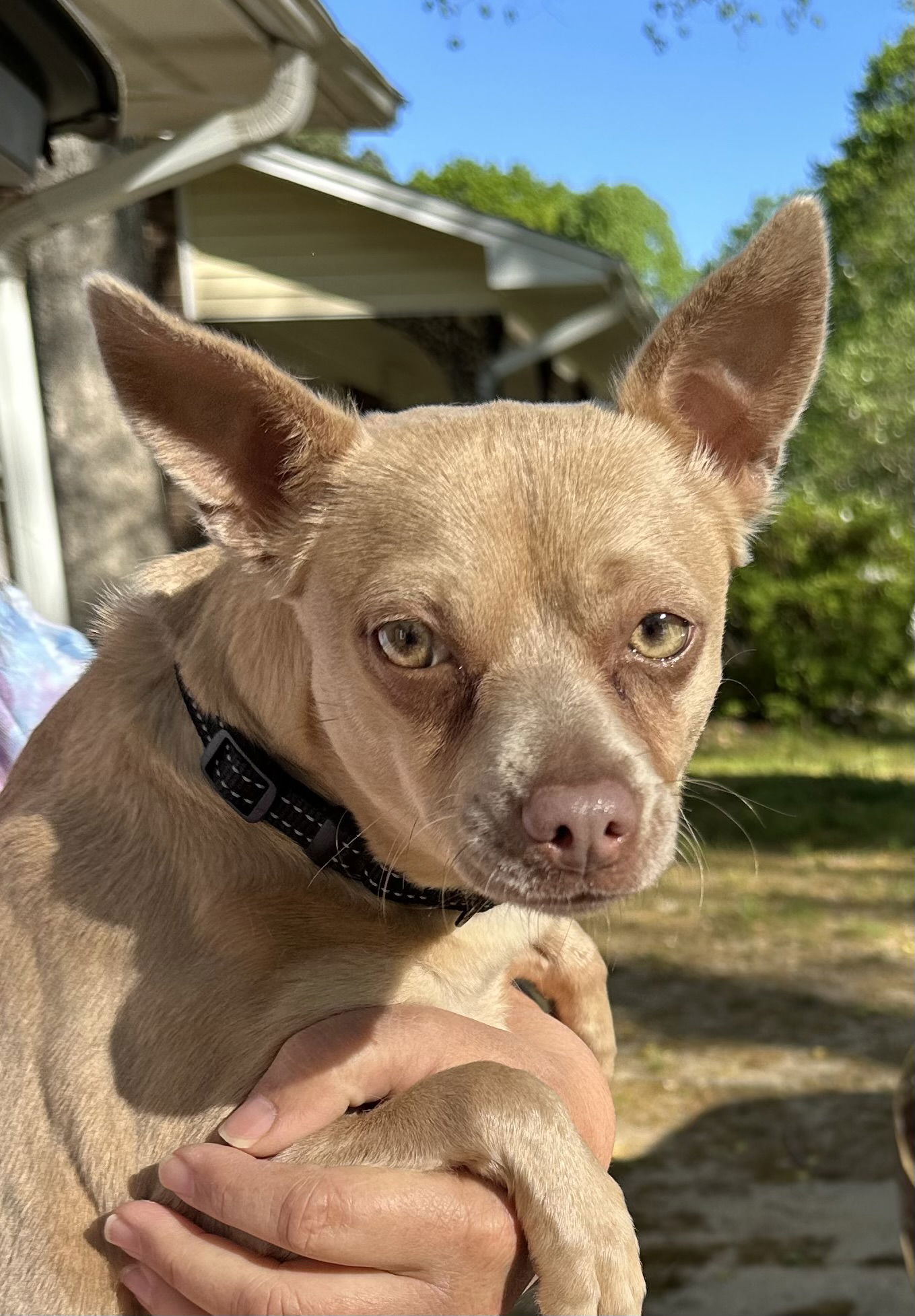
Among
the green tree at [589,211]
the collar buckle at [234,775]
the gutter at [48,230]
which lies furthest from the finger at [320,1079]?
the green tree at [589,211]

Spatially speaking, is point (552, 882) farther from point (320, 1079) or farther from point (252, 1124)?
point (252, 1124)

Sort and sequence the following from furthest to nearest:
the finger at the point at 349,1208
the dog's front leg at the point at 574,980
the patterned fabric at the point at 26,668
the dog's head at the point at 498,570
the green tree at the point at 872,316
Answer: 1. the green tree at the point at 872,316
2. the patterned fabric at the point at 26,668
3. the dog's front leg at the point at 574,980
4. the dog's head at the point at 498,570
5. the finger at the point at 349,1208

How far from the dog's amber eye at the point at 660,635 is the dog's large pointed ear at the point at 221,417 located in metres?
0.62

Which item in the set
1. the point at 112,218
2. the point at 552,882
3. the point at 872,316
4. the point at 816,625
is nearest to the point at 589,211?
the point at 872,316

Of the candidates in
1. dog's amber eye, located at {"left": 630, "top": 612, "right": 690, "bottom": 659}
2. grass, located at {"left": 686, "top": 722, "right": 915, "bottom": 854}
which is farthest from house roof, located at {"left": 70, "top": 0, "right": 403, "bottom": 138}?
grass, located at {"left": 686, "top": 722, "right": 915, "bottom": 854}

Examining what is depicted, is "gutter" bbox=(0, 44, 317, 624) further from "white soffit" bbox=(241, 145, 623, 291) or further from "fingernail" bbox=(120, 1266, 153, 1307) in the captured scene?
"fingernail" bbox=(120, 1266, 153, 1307)

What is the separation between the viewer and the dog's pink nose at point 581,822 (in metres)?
1.65

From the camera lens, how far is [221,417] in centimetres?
199

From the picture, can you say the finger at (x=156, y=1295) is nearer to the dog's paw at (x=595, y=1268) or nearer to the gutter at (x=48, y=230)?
the dog's paw at (x=595, y=1268)

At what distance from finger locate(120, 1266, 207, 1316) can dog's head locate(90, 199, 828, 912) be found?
27.2 inches

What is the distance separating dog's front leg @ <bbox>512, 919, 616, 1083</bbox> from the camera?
7.91ft

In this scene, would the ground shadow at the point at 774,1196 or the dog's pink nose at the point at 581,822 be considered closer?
the dog's pink nose at the point at 581,822

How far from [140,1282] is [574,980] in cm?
102

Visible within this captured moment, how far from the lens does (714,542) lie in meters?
2.09
